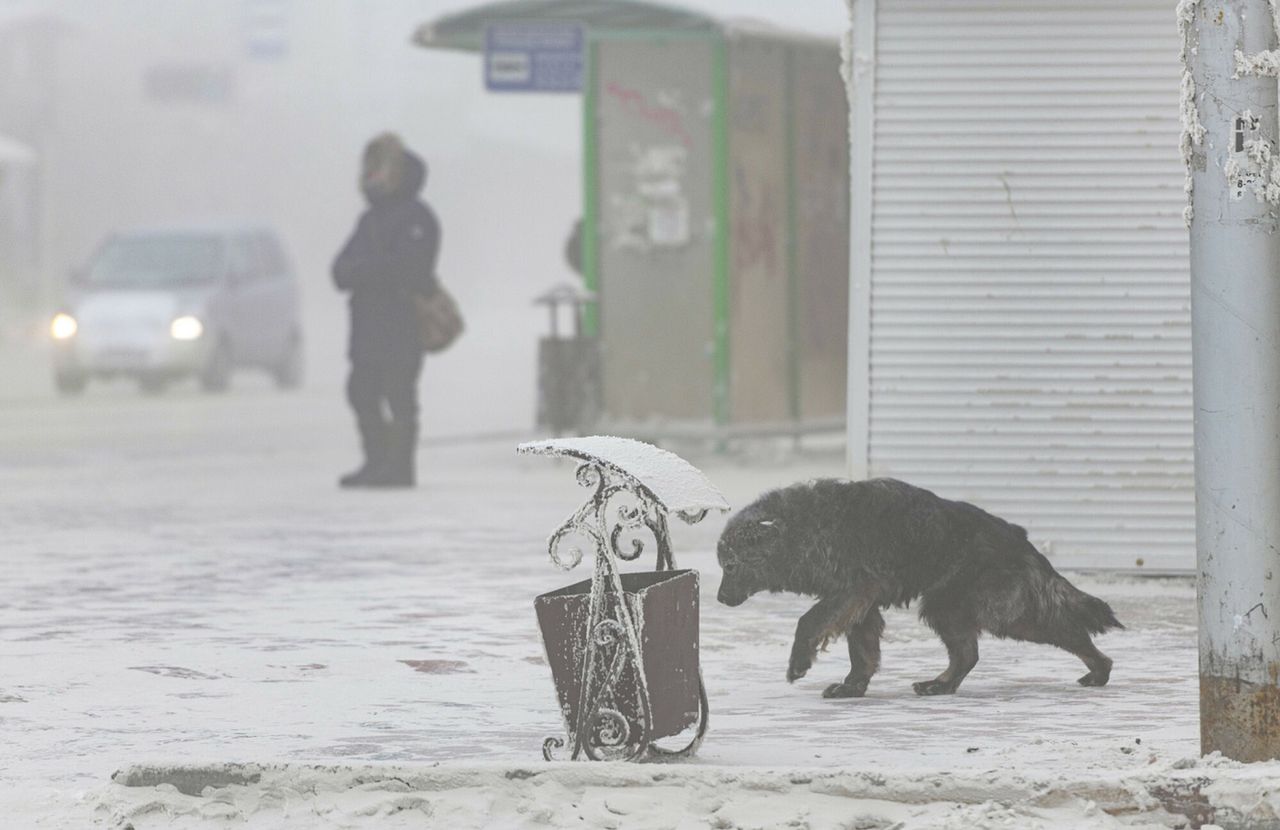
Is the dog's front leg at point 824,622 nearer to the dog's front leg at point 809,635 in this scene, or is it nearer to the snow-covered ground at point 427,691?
the dog's front leg at point 809,635

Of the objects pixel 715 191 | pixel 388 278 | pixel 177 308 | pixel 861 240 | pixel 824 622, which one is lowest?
pixel 824 622

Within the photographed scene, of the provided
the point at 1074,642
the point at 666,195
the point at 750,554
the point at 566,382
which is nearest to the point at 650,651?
the point at 750,554

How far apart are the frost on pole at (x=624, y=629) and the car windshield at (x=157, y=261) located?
21.1 m

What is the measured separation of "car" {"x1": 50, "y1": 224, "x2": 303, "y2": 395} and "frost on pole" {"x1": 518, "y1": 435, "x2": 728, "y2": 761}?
20615 millimetres

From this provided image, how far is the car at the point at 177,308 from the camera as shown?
26797mm

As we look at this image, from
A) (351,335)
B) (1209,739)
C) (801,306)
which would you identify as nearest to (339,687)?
(1209,739)

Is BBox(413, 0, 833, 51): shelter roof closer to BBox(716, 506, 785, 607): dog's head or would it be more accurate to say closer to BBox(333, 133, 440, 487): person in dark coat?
BBox(333, 133, 440, 487): person in dark coat

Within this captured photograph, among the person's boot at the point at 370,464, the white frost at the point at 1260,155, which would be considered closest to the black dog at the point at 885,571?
the white frost at the point at 1260,155

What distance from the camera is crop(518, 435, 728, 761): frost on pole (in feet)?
21.2

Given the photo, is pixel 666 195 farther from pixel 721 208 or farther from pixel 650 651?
pixel 650 651

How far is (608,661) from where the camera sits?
21.5ft

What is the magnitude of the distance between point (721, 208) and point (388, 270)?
326cm

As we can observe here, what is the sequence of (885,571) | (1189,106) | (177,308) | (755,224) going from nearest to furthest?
1. (1189,106)
2. (885,571)
3. (755,224)
4. (177,308)

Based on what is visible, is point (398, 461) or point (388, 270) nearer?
point (388, 270)
